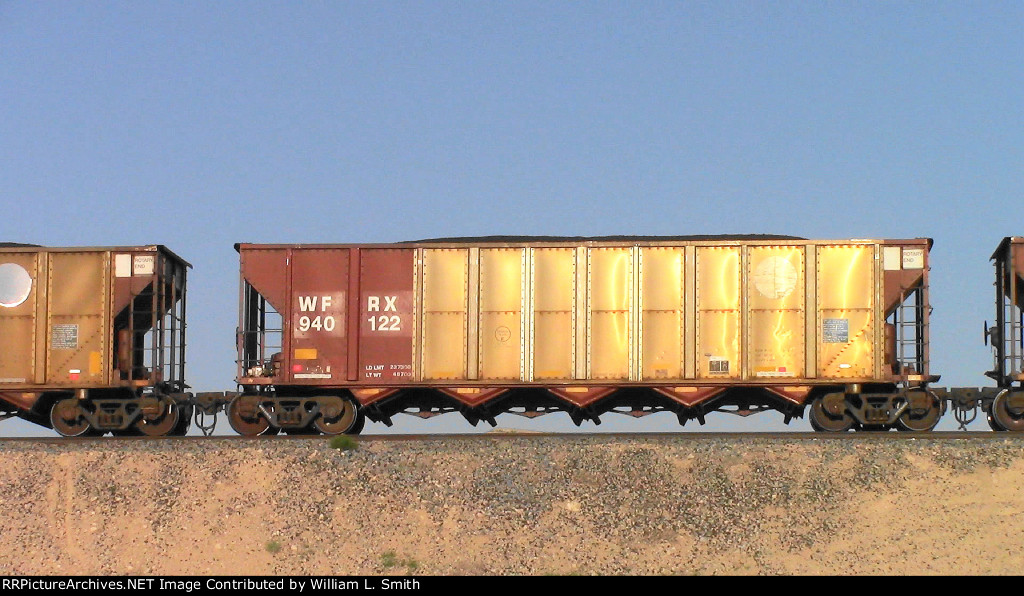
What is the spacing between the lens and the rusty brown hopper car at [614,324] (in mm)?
19844

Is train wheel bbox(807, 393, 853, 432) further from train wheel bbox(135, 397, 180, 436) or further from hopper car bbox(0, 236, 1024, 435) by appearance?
train wheel bbox(135, 397, 180, 436)

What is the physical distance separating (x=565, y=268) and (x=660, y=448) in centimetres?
415

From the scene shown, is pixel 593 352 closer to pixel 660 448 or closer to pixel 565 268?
pixel 565 268

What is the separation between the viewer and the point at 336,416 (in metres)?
20.3

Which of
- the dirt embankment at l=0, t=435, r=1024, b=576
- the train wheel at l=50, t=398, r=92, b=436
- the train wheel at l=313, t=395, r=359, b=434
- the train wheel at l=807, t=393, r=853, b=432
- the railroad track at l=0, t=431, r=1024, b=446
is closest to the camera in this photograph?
the dirt embankment at l=0, t=435, r=1024, b=576

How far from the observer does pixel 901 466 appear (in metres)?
16.6

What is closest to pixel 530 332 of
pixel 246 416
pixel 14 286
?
pixel 246 416

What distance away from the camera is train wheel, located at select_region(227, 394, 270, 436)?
800 inches

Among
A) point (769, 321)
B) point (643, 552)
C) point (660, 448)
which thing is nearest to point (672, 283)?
point (769, 321)

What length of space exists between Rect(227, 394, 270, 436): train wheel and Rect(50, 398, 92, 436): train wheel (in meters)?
2.54

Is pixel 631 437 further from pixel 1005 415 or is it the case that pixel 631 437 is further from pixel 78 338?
pixel 78 338

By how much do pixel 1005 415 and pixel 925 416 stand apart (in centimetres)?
126

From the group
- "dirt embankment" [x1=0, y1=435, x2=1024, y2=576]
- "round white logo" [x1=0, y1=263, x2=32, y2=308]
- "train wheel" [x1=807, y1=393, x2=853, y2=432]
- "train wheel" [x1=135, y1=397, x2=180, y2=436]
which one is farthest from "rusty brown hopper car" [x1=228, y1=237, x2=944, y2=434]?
"round white logo" [x1=0, y1=263, x2=32, y2=308]

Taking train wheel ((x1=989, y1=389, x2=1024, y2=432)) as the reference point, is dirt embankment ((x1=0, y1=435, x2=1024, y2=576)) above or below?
below
